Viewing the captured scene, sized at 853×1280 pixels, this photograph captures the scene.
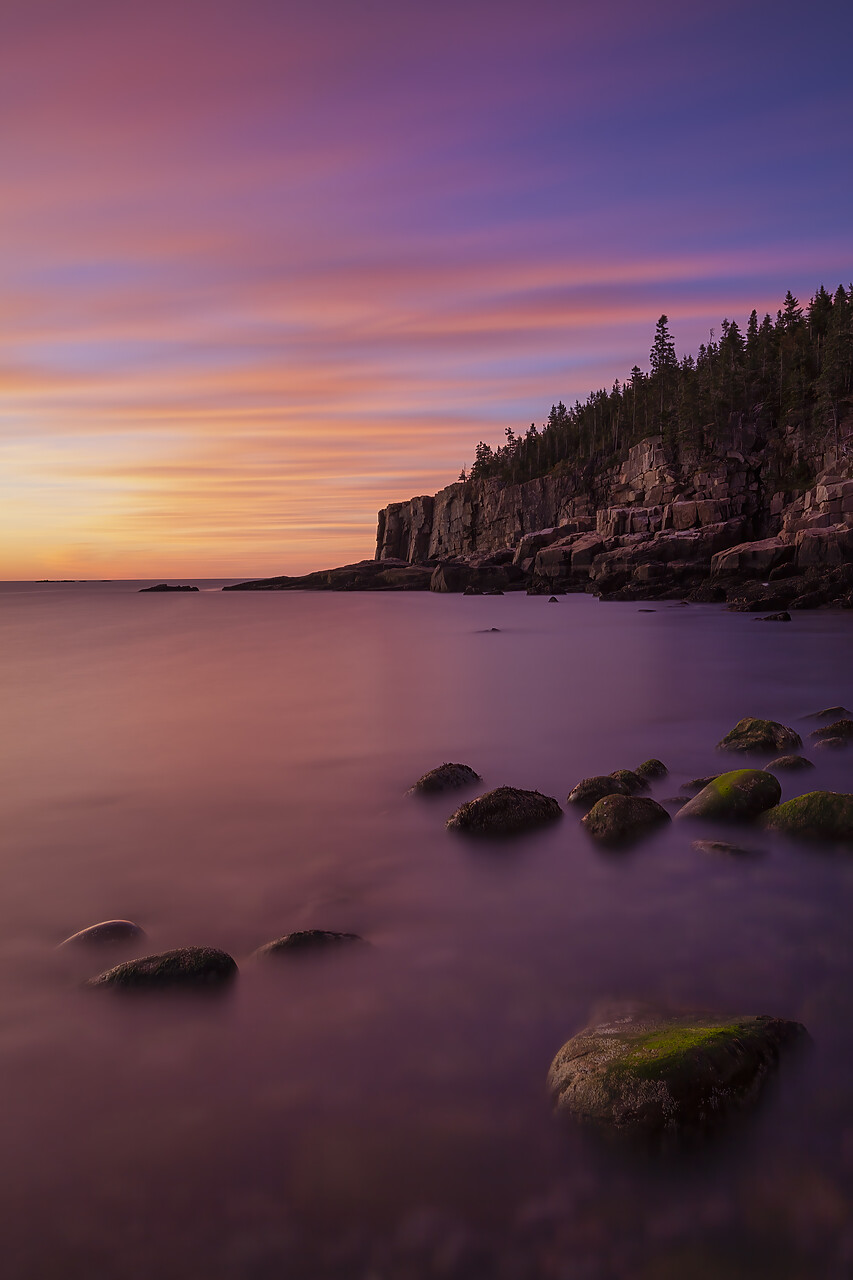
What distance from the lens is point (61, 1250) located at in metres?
3.00

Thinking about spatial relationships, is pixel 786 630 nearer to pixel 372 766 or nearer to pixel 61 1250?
pixel 372 766

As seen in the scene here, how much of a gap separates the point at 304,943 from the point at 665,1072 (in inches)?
107

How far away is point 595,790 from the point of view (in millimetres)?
8602

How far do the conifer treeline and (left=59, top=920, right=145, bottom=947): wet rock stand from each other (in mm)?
86177

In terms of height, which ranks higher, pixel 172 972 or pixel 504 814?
pixel 504 814

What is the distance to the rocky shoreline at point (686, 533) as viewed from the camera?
54719 mm

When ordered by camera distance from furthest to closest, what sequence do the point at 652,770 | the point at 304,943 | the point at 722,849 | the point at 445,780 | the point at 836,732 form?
the point at 836,732 < the point at 652,770 < the point at 445,780 < the point at 722,849 < the point at 304,943

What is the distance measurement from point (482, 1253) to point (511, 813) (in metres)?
5.00

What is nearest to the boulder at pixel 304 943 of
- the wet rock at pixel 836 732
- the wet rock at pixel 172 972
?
the wet rock at pixel 172 972

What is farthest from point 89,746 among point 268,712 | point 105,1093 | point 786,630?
point 786,630

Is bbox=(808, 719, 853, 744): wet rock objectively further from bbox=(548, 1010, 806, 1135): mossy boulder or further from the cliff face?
the cliff face

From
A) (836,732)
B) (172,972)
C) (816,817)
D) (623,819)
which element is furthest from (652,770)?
(172,972)

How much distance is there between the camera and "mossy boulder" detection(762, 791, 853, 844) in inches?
275

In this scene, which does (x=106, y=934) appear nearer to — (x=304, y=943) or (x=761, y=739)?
(x=304, y=943)
